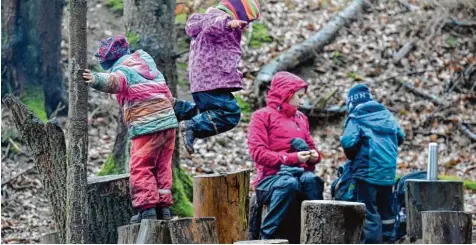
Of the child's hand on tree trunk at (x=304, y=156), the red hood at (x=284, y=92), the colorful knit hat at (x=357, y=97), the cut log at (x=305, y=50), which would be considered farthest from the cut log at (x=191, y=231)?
the cut log at (x=305, y=50)

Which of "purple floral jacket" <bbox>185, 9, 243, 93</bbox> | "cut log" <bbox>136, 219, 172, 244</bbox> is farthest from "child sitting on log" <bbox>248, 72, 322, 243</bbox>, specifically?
"cut log" <bbox>136, 219, 172, 244</bbox>

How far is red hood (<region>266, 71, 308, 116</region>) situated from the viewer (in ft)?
26.7

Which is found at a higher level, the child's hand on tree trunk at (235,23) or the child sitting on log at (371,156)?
the child's hand on tree trunk at (235,23)

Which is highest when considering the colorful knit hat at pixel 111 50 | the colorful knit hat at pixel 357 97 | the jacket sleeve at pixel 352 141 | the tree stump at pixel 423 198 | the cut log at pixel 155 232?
the colorful knit hat at pixel 111 50

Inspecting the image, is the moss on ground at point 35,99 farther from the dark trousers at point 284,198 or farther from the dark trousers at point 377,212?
the dark trousers at point 377,212

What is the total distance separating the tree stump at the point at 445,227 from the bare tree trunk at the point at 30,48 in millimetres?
5861

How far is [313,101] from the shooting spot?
1353 centimetres

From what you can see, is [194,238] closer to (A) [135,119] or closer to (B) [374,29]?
(A) [135,119]

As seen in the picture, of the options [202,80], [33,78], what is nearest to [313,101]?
[33,78]

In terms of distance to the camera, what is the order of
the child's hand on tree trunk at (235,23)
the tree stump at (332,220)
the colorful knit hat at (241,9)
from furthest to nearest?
the colorful knit hat at (241,9) → the child's hand on tree trunk at (235,23) → the tree stump at (332,220)

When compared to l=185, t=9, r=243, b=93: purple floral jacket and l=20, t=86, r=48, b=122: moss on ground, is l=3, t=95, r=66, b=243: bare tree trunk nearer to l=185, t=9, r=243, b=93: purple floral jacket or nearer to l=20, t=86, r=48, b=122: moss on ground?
l=185, t=9, r=243, b=93: purple floral jacket

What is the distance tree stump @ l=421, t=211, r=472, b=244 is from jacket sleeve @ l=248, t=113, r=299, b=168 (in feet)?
4.20

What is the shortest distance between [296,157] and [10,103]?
8.32 feet

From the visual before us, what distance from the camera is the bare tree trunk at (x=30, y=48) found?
11641 mm
